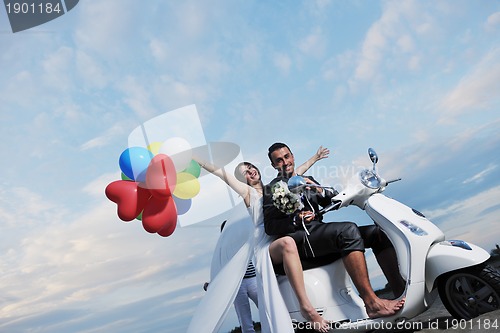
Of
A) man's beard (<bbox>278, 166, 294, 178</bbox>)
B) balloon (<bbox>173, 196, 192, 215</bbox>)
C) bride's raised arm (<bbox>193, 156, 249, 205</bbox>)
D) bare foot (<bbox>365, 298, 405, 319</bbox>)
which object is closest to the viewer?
bare foot (<bbox>365, 298, 405, 319</bbox>)

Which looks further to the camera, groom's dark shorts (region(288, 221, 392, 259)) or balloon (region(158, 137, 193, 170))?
balloon (region(158, 137, 193, 170))

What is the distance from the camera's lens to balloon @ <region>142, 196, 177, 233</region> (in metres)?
4.37

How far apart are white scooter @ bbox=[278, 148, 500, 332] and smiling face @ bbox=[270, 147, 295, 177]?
0.51 m

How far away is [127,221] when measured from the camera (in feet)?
14.9

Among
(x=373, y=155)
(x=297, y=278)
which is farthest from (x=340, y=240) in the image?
(x=373, y=155)

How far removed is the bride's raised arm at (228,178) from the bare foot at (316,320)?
0.98m

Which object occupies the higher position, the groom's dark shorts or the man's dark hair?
the man's dark hair

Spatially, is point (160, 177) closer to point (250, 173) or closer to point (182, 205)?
point (182, 205)

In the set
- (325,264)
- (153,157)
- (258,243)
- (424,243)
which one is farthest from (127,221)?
(424,243)

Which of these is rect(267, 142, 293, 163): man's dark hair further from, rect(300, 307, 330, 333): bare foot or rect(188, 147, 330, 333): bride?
rect(300, 307, 330, 333): bare foot

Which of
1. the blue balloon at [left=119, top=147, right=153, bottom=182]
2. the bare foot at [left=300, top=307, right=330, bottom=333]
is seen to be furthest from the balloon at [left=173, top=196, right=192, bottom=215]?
the bare foot at [left=300, top=307, right=330, bottom=333]

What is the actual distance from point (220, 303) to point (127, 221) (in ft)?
3.93

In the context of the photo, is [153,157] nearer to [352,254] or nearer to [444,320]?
[352,254]

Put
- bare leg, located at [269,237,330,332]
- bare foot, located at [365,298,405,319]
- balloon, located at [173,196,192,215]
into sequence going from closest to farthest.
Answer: bare foot, located at [365,298,405,319] → bare leg, located at [269,237,330,332] → balloon, located at [173,196,192,215]
